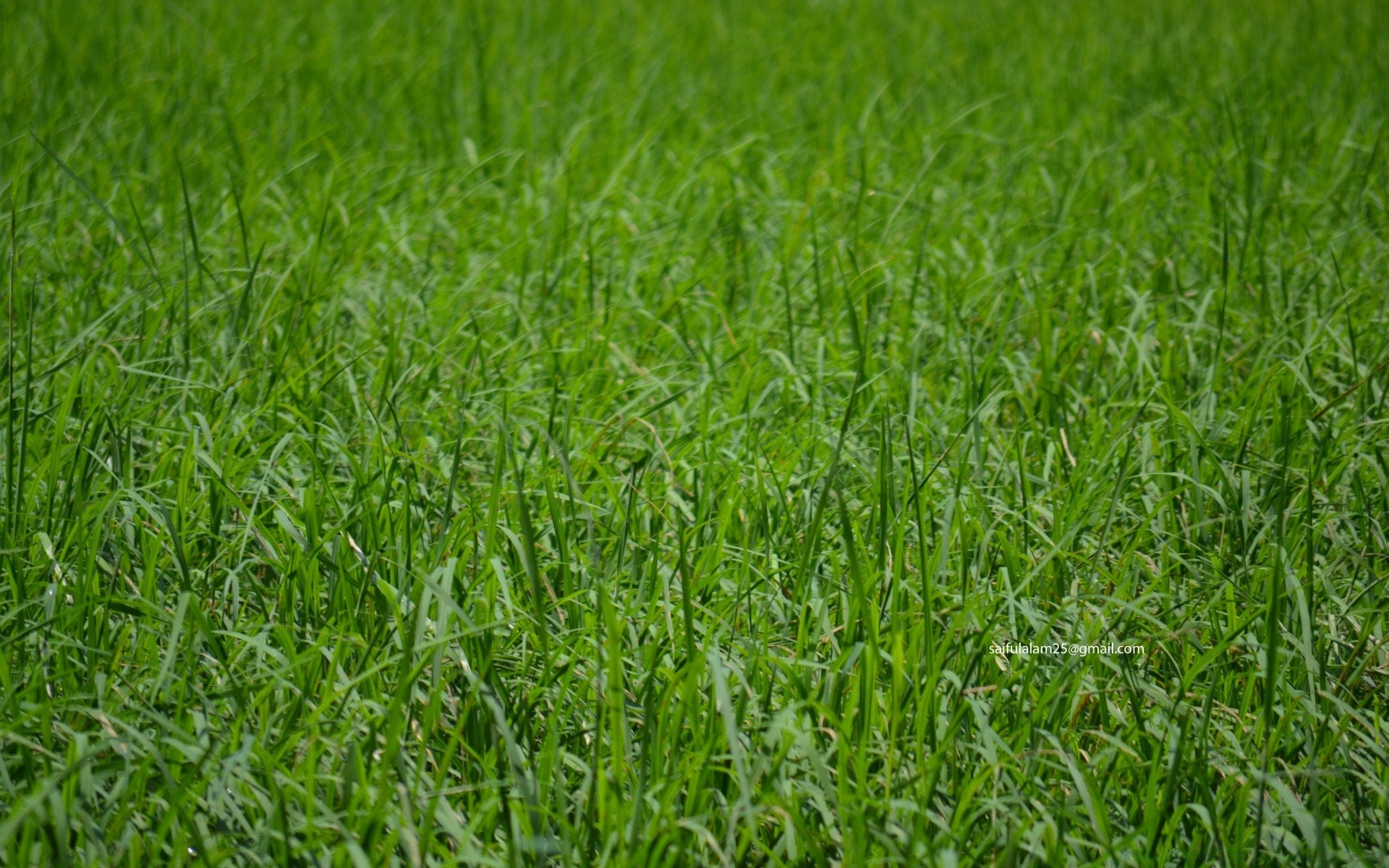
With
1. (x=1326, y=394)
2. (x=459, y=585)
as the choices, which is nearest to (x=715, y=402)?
(x=459, y=585)

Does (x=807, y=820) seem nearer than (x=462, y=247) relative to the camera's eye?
Yes

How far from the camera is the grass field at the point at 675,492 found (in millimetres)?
1216

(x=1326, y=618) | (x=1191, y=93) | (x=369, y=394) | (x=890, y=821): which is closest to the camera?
(x=890, y=821)

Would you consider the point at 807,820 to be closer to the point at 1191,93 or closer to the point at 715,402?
the point at 715,402

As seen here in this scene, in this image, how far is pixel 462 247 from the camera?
283 centimetres

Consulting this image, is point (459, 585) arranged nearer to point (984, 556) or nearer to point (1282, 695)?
point (984, 556)

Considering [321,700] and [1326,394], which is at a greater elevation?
[321,700]

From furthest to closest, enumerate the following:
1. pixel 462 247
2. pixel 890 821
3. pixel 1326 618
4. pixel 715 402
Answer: pixel 462 247 → pixel 715 402 → pixel 1326 618 → pixel 890 821

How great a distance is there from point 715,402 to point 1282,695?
1162 mm

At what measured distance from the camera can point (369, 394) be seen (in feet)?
6.79

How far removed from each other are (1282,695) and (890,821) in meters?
0.65

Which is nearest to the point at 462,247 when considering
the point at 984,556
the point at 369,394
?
the point at 369,394

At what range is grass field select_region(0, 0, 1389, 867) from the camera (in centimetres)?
122

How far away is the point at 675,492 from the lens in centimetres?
186
